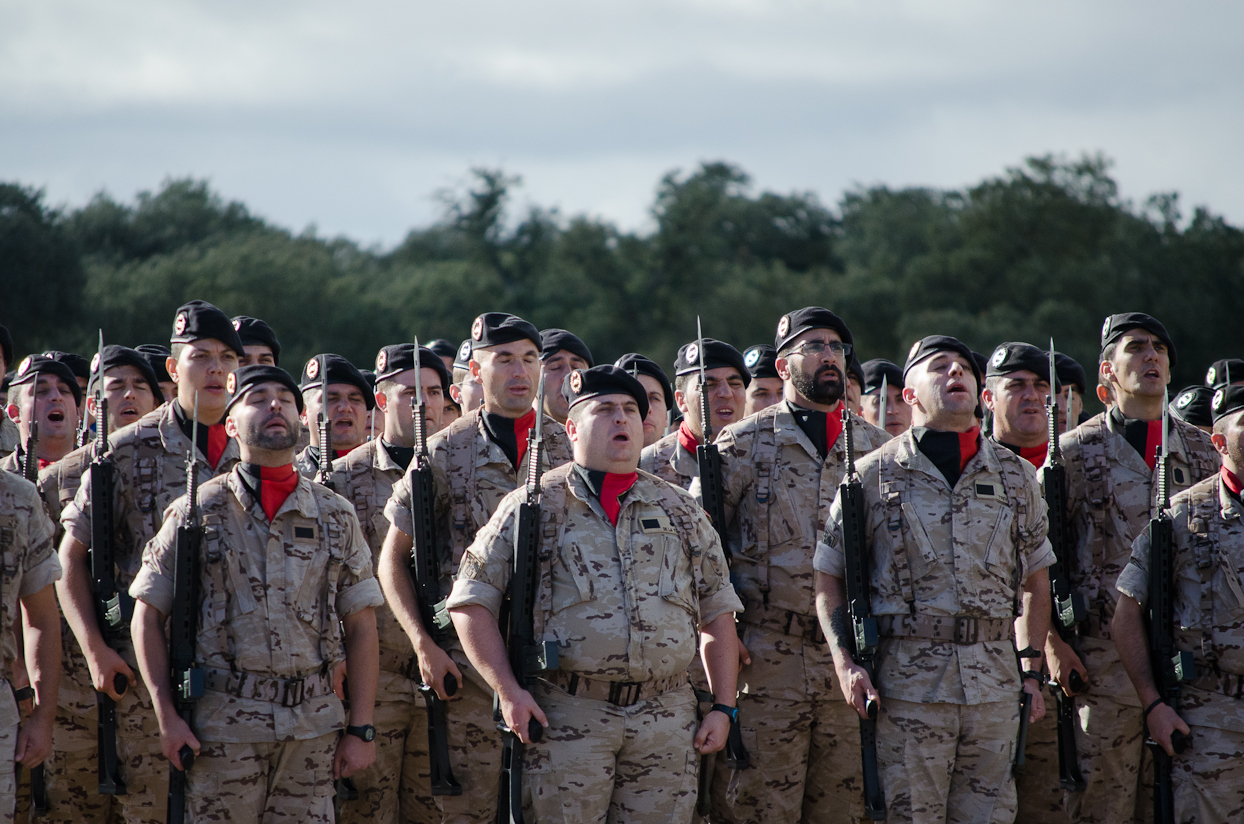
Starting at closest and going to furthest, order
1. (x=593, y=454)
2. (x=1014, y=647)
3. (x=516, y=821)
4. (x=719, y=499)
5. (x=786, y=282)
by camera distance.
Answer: (x=516, y=821) < (x=593, y=454) < (x=1014, y=647) < (x=719, y=499) < (x=786, y=282)

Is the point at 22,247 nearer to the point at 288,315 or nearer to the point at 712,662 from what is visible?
the point at 288,315

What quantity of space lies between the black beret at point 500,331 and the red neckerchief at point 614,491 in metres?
1.62

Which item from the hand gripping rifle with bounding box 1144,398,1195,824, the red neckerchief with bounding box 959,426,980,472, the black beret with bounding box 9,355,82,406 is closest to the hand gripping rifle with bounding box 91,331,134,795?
the black beret with bounding box 9,355,82,406

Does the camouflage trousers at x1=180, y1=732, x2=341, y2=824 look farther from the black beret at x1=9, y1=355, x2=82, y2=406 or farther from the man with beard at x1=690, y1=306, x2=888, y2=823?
the black beret at x1=9, y1=355, x2=82, y2=406

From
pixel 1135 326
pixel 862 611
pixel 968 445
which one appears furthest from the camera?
pixel 1135 326

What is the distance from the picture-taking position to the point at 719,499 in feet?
21.9

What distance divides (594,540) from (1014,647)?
208 centimetres

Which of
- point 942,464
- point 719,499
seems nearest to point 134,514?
point 719,499

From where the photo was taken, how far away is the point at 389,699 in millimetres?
6941

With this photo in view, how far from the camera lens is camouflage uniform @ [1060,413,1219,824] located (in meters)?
6.80

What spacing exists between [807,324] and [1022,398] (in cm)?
157

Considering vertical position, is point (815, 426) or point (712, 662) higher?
point (815, 426)

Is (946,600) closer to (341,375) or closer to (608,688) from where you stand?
(608,688)

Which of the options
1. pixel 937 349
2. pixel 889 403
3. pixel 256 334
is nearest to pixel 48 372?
pixel 256 334
